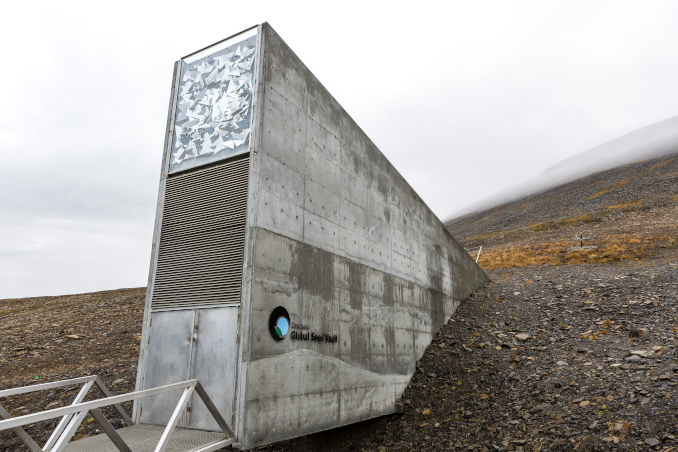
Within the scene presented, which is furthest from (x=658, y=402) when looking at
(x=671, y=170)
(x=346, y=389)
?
(x=671, y=170)

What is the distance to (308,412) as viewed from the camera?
779cm

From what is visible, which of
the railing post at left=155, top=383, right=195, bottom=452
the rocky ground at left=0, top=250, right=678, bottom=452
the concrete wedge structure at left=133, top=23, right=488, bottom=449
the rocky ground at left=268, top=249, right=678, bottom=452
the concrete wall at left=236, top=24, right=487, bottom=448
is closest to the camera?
the railing post at left=155, top=383, right=195, bottom=452

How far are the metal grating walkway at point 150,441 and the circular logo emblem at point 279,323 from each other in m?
1.68

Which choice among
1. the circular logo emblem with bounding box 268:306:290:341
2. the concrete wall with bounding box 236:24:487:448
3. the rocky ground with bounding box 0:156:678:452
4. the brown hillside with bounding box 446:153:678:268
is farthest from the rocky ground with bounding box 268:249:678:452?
the brown hillside with bounding box 446:153:678:268

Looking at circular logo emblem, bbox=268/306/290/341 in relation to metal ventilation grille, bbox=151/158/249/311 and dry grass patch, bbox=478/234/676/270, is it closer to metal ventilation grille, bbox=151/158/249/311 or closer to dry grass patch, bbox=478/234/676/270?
metal ventilation grille, bbox=151/158/249/311

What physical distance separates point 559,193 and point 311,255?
7661 cm

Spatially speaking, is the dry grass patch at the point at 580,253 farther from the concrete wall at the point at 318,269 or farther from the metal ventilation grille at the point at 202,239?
the metal ventilation grille at the point at 202,239

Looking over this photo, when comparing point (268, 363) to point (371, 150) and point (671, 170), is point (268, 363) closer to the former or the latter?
point (371, 150)

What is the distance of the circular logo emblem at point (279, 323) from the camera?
705cm

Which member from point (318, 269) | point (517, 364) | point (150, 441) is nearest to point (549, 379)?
point (517, 364)

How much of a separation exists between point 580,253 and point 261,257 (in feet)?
89.0

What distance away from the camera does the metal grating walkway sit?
18.2ft

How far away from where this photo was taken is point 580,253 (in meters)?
28.0

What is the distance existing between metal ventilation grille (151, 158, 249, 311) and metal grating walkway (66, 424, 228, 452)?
195 cm
